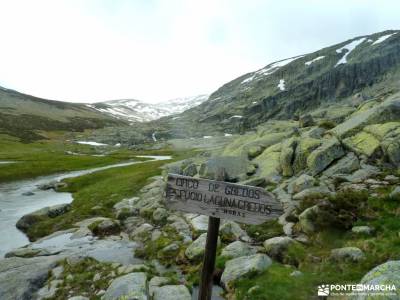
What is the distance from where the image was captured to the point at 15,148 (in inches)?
5054

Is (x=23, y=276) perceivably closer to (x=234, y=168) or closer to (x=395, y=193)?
(x=395, y=193)

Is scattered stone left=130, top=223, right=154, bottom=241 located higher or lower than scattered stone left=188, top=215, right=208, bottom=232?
lower

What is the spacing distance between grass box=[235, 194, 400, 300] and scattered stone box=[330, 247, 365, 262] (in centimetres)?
23

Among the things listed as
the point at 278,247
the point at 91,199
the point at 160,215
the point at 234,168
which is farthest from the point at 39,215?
the point at 278,247

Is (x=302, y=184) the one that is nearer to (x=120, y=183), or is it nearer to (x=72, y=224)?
(x=72, y=224)

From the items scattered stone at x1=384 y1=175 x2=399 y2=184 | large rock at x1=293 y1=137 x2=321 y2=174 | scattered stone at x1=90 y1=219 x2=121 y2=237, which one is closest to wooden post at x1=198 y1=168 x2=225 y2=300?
scattered stone at x1=384 y1=175 x2=399 y2=184

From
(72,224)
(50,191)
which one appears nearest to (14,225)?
(72,224)

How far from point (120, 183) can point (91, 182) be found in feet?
38.4

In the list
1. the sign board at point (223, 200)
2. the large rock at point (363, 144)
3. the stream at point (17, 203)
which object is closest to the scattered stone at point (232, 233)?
the sign board at point (223, 200)

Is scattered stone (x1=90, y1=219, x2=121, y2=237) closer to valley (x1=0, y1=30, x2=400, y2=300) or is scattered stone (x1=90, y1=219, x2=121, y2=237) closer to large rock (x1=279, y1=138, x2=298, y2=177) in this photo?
valley (x1=0, y1=30, x2=400, y2=300)

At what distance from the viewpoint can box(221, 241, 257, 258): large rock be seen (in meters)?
16.8

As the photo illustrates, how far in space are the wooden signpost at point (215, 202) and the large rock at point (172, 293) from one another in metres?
3.74

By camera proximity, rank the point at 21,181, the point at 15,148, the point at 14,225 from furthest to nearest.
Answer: the point at 15,148
the point at 21,181
the point at 14,225

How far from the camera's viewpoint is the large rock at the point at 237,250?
16.8 metres
